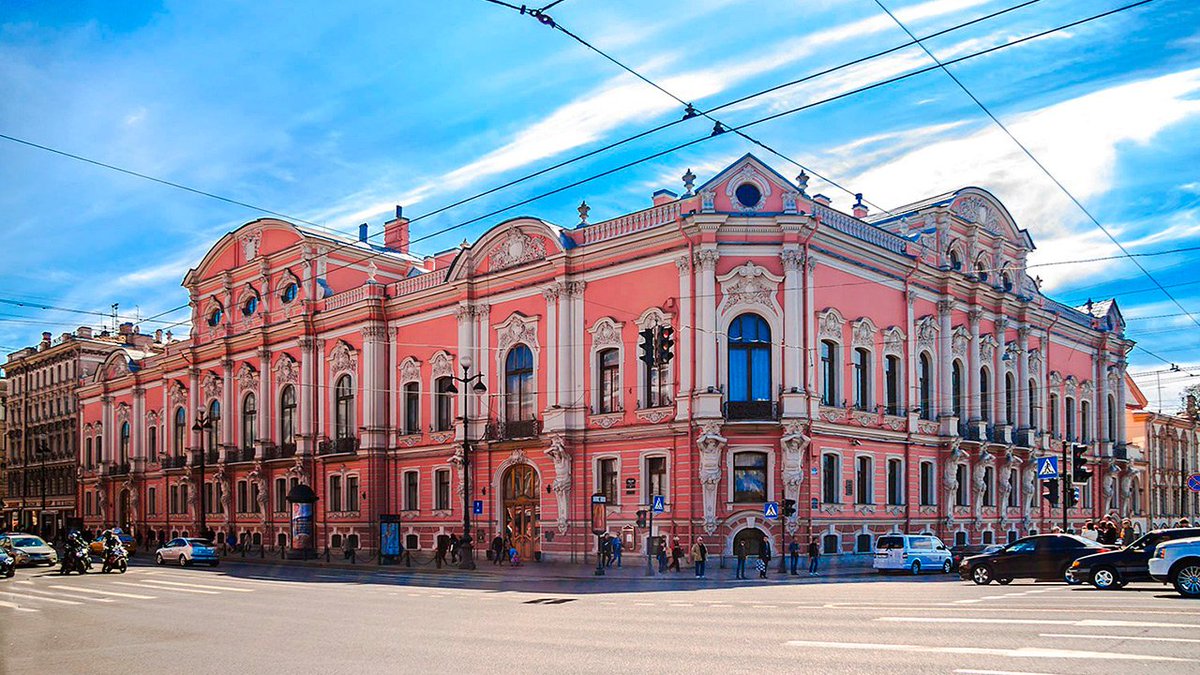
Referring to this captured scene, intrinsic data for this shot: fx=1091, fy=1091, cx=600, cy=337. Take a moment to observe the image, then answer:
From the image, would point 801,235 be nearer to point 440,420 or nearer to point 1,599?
point 440,420

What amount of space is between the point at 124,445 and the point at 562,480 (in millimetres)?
45307

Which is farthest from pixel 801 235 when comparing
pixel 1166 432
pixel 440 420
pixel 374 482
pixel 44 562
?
pixel 1166 432

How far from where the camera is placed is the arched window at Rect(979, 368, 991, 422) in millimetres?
48688

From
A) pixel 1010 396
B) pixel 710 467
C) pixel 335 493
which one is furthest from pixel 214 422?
pixel 1010 396

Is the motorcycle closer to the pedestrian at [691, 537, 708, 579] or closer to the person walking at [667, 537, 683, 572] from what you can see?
the person walking at [667, 537, 683, 572]

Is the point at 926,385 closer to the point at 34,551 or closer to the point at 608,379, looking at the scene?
the point at 608,379

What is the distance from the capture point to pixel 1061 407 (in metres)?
56.0

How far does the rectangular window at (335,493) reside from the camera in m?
53.1

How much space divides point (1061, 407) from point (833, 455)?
2333 centimetres

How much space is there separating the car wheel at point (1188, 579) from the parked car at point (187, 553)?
120 ft

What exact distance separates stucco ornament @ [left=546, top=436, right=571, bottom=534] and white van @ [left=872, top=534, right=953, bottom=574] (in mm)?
11450

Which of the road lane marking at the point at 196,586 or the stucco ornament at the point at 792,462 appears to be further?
the stucco ornament at the point at 792,462

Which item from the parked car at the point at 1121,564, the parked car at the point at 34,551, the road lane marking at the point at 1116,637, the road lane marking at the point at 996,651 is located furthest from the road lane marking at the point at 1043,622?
the parked car at the point at 34,551

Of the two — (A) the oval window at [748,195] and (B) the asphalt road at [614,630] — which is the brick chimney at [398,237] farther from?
(B) the asphalt road at [614,630]
